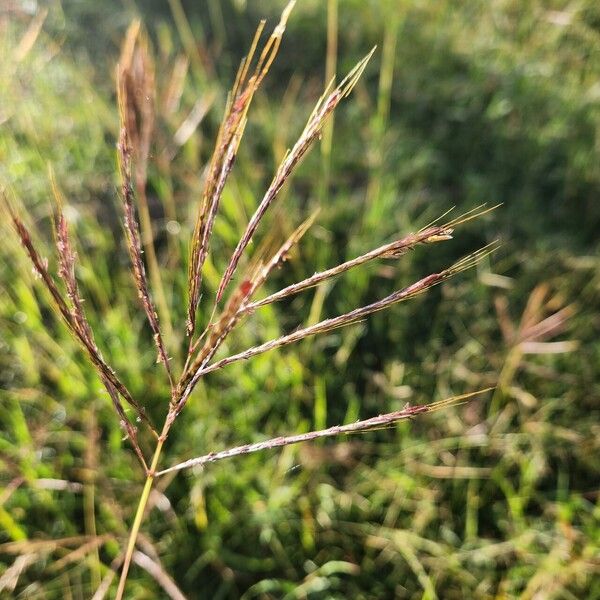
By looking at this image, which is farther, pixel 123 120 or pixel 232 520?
pixel 232 520

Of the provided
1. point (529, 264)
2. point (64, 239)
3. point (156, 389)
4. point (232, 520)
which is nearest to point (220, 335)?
point (64, 239)

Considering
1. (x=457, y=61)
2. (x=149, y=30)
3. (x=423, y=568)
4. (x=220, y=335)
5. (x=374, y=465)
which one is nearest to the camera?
(x=220, y=335)

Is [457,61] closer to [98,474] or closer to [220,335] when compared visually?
[98,474]

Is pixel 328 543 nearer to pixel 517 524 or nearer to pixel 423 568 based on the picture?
pixel 423 568

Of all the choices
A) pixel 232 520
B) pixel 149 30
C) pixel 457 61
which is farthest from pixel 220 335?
pixel 149 30

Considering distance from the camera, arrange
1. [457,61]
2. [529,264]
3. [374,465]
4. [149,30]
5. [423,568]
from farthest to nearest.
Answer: [149,30]
[457,61]
[529,264]
[374,465]
[423,568]

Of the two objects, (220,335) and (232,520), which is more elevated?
(220,335)

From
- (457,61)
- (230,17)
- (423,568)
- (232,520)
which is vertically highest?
(230,17)
